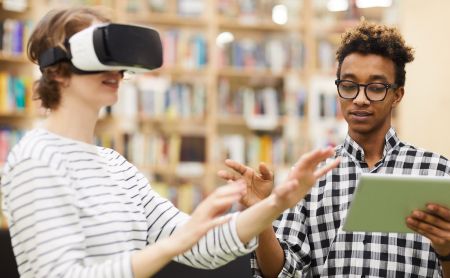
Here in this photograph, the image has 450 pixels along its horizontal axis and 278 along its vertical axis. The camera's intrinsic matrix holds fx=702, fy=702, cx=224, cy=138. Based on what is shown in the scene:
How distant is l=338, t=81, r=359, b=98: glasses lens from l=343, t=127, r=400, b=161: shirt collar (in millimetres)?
127

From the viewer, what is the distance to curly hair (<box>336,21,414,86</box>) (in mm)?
1999

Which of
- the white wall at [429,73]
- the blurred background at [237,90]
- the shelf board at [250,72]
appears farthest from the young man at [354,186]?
the shelf board at [250,72]

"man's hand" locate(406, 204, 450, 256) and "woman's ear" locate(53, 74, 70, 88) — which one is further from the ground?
"woman's ear" locate(53, 74, 70, 88)

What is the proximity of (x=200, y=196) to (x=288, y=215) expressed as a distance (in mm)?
3500

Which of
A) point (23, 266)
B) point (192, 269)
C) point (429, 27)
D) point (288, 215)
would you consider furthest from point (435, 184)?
point (429, 27)

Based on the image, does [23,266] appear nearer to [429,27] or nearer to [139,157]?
[139,157]

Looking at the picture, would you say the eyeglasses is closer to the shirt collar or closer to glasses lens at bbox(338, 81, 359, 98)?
glasses lens at bbox(338, 81, 359, 98)

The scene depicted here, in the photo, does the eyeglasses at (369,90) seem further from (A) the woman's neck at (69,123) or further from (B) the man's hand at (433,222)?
(A) the woman's neck at (69,123)

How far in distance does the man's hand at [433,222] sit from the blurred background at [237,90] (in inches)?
144

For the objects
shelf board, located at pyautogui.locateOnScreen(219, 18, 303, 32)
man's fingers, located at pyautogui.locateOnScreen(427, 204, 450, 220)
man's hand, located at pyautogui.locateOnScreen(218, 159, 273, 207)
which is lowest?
man's fingers, located at pyautogui.locateOnScreen(427, 204, 450, 220)

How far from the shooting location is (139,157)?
5.39m

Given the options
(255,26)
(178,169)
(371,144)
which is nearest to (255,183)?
(371,144)

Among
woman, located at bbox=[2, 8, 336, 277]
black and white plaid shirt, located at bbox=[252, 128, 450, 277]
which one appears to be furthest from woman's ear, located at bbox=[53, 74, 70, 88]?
black and white plaid shirt, located at bbox=[252, 128, 450, 277]

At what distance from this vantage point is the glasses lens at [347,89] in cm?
196
